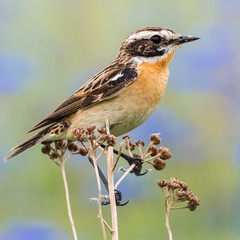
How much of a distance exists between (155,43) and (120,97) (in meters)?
0.62

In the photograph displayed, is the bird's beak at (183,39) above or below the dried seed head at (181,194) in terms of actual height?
above

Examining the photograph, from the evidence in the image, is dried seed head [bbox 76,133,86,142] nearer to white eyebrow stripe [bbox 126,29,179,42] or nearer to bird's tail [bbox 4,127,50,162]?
bird's tail [bbox 4,127,50,162]

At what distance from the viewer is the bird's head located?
5.35 metres

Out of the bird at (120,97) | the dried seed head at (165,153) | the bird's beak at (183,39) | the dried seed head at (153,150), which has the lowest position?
the dried seed head at (165,153)

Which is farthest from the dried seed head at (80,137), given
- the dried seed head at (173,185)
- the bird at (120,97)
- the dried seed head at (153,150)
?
the bird at (120,97)

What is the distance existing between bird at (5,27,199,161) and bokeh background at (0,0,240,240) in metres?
0.97

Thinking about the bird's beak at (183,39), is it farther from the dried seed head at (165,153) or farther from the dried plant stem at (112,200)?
the dried plant stem at (112,200)

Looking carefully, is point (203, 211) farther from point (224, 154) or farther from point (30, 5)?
point (30, 5)

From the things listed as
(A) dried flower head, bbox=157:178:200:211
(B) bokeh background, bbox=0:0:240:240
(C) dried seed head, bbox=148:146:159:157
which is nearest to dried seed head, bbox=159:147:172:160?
(C) dried seed head, bbox=148:146:159:157

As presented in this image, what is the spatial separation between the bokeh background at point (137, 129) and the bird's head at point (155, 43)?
1267 millimetres

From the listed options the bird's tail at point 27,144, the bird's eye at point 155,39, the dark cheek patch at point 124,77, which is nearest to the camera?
the bird's tail at point 27,144

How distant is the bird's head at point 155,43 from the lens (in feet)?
17.6

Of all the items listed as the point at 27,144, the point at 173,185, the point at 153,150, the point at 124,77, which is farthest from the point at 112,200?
the point at 124,77

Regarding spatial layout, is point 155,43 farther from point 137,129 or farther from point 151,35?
point 137,129
